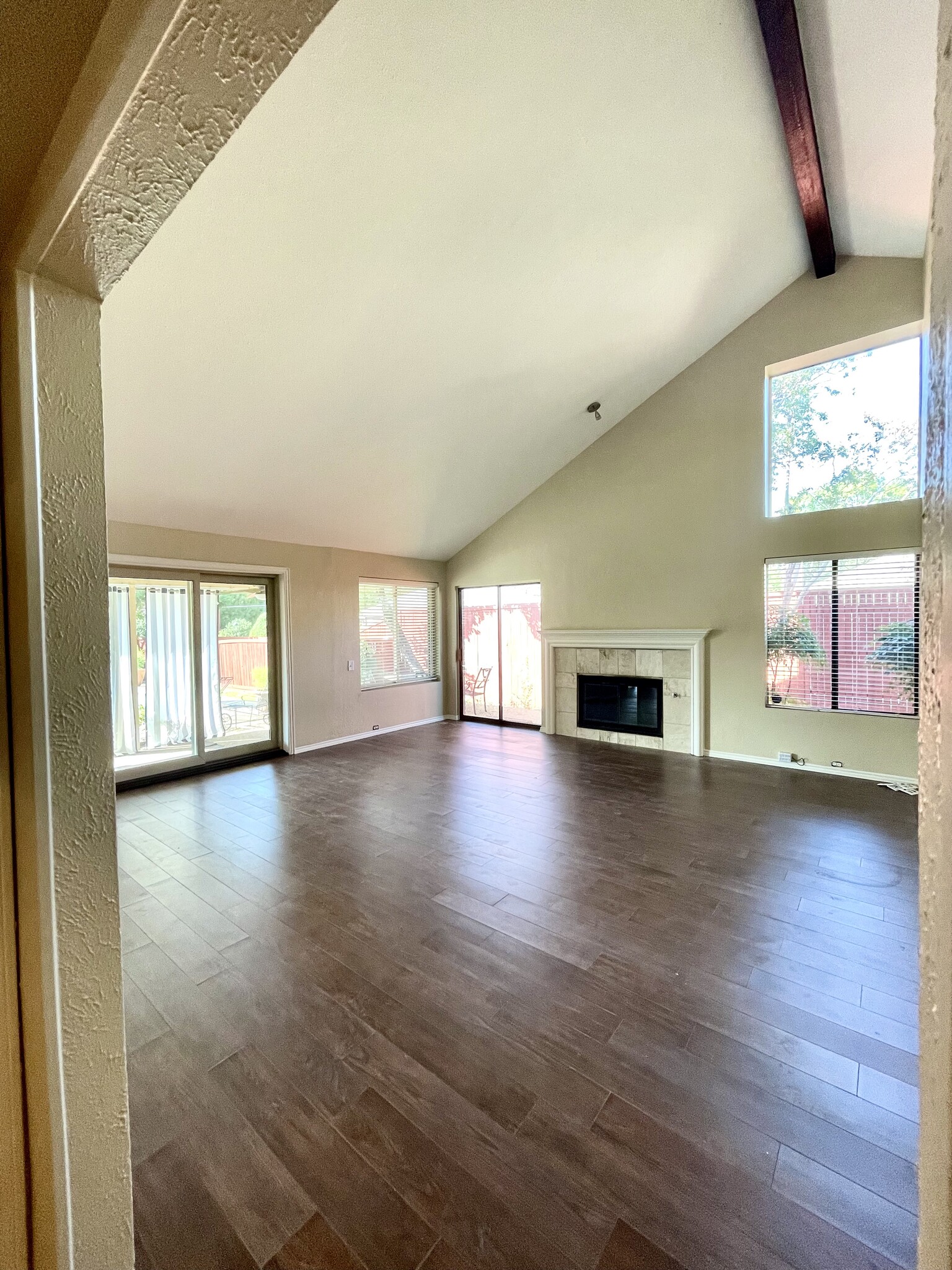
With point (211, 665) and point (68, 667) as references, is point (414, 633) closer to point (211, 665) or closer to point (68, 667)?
point (211, 665)

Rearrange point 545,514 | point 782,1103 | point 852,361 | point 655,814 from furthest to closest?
1. point 545,514
2. point 852,361
3. point 655,814
4. point 782,1103

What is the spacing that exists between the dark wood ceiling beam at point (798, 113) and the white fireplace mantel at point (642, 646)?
10.9 ft

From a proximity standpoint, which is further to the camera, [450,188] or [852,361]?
[852,361]

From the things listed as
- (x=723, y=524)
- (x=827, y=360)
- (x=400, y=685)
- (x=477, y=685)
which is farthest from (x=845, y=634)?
(x=400, y=685)

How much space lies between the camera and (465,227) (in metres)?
2.81

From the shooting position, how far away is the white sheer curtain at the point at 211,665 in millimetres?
4930

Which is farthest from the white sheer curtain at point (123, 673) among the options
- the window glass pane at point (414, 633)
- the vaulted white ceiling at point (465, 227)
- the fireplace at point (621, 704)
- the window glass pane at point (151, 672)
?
the fireplace at point (621, 704)

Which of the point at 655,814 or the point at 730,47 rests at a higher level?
the point at 730,47

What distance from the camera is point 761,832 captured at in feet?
10.7

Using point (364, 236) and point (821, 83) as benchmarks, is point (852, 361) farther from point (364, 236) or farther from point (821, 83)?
point (364, 236)

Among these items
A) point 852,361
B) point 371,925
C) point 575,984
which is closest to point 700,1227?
point 575,984

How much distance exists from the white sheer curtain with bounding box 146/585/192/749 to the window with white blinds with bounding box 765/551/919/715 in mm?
5525

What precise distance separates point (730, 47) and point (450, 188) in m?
1.58

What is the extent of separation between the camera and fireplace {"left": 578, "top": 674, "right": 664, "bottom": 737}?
5516 mm
